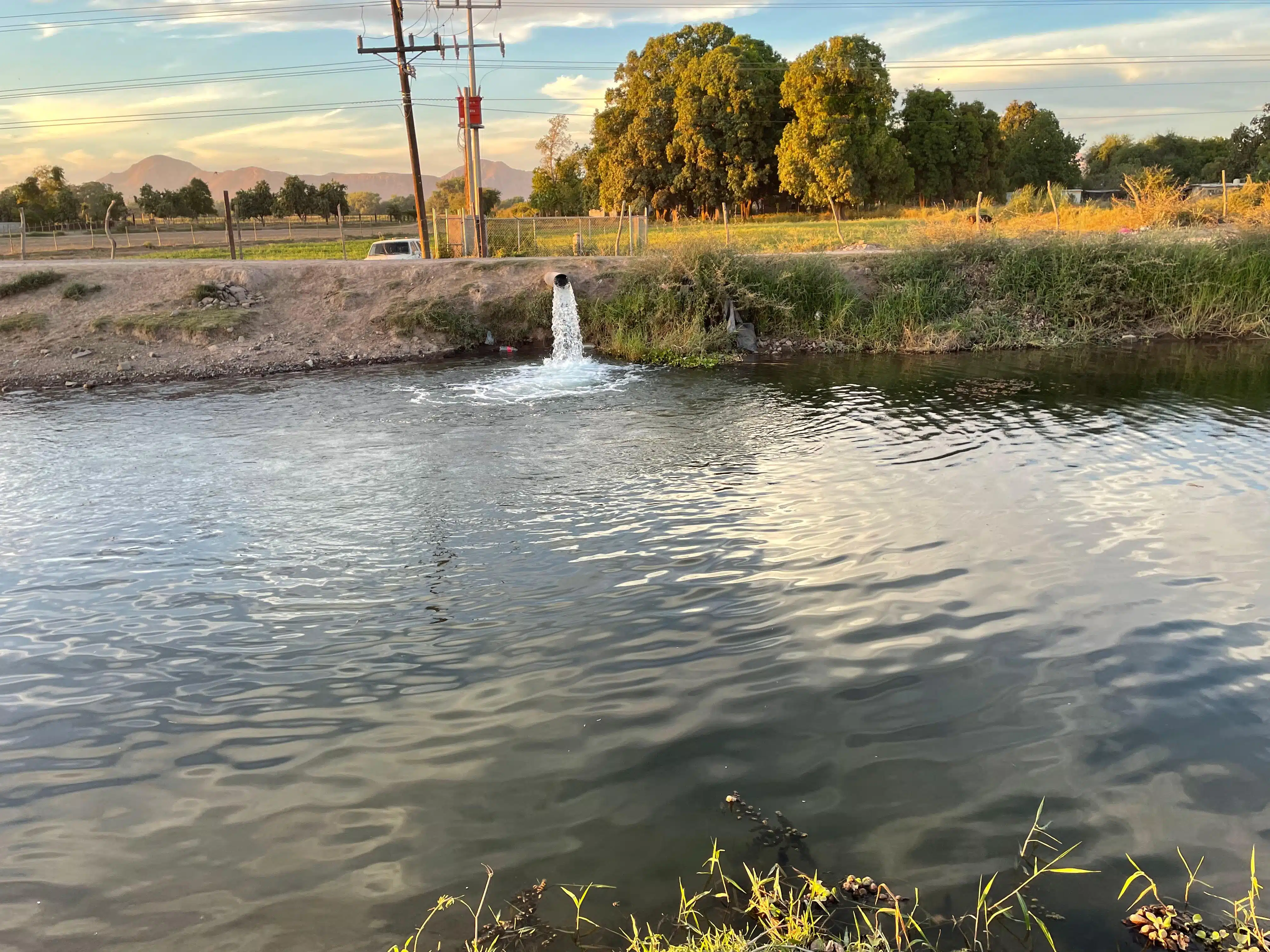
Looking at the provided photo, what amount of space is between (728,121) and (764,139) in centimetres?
385

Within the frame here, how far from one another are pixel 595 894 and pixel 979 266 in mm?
22399

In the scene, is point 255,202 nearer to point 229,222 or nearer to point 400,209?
point 400,209

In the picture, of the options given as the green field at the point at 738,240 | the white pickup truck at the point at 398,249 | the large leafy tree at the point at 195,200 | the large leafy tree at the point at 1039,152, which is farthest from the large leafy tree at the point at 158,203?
the large leafy tree at the point at 1039,152

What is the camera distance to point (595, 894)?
4.03 metres

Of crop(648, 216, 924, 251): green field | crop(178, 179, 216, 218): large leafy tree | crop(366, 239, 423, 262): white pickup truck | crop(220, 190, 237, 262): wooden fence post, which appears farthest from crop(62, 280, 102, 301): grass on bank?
crop(178, 179, 216, 218): large leafy tree

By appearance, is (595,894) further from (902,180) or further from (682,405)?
(902,180)

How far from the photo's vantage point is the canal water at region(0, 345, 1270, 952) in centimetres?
424

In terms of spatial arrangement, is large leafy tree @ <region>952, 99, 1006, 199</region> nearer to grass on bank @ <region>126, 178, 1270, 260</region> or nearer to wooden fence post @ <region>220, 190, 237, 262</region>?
grass on bank @ <region>126, 178, 1270, 260</region>

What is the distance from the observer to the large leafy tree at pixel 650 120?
61844 mm

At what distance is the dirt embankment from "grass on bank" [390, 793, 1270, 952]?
59.3 feet

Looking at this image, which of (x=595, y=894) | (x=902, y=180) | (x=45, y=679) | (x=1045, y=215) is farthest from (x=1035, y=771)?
(x=902, y=180)

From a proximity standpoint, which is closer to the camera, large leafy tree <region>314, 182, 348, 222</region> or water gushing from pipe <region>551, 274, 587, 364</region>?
water gushing from pipe <region>551, 274, 587, 364</region>

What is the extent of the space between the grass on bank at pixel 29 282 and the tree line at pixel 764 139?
3657cm

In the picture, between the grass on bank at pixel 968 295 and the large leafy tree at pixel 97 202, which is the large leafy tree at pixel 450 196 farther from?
the grass on bank at pixel 968 295
